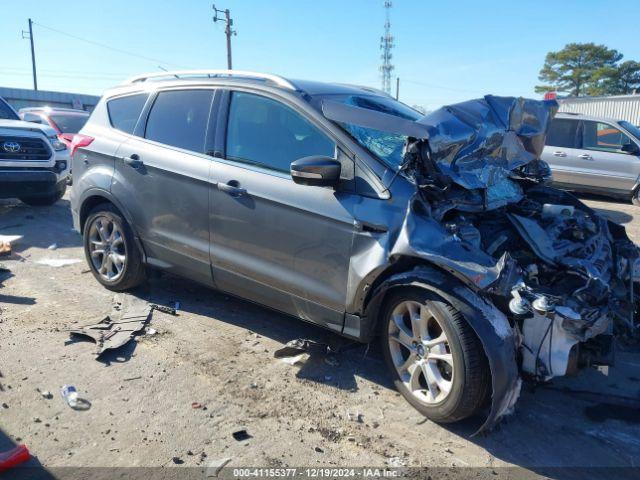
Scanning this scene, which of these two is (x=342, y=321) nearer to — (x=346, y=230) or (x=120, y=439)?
(x=346, y=230)

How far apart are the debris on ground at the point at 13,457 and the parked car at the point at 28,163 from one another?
636cm

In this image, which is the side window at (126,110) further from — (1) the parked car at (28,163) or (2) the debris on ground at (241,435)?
(1) the parked car at (28,163)

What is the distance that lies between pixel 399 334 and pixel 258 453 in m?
1.12

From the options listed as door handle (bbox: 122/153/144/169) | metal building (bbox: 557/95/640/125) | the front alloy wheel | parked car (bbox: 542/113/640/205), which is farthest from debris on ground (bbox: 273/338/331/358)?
metal building (bbox: 557/95/640/125)

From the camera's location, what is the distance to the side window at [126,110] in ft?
15.9

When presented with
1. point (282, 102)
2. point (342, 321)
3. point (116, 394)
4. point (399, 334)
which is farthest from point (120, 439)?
point (282, 102)

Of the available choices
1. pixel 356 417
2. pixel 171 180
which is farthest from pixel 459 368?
pixel 171 180

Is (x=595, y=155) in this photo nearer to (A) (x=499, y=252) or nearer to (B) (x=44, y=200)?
(A) (x=499, y=252)

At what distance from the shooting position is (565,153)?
1121 cm

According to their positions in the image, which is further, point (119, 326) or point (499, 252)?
point (119, 326)

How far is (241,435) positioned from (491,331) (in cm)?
152

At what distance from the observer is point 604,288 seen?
9.97 ft

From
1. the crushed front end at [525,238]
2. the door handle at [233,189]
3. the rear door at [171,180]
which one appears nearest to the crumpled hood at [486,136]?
the crushed front end at [525,238]

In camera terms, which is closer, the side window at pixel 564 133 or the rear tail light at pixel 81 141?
the rear tail light at pixel 81 141
